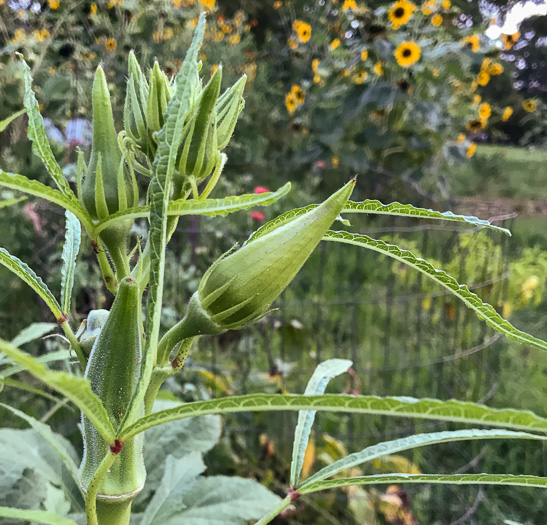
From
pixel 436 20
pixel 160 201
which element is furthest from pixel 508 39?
pixel 160 201

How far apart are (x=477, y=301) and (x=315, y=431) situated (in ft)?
3.22

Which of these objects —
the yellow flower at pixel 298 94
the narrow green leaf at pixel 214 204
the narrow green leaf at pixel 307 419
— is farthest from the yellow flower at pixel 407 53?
the narrow green leaf at pixel 214 204

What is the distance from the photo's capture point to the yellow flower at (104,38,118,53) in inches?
69.7

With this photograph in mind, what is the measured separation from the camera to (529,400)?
1.39 meters

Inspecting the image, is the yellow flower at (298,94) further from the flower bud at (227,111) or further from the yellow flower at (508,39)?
the flower bud at (227,111)

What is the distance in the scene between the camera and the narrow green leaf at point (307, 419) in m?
0.33

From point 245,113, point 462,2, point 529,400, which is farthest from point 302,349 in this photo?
point 462,2

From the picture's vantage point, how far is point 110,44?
5.82 feet

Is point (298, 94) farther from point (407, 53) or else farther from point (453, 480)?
point (453, 480)

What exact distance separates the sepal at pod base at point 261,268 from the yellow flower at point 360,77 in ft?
6.38

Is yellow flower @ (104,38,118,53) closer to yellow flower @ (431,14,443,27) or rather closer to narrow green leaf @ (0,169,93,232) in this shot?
yellow flower @ (431,14,443,27)

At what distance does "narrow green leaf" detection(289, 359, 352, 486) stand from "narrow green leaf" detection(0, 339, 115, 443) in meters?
0.15

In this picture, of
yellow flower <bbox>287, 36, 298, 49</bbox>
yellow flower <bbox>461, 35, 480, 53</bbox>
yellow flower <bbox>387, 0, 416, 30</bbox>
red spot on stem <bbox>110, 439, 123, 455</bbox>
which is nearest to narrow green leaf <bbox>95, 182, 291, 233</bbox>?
red spot on stem <bbox>110, 439, 123, 455</bbox>

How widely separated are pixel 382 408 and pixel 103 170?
0.63 ft
